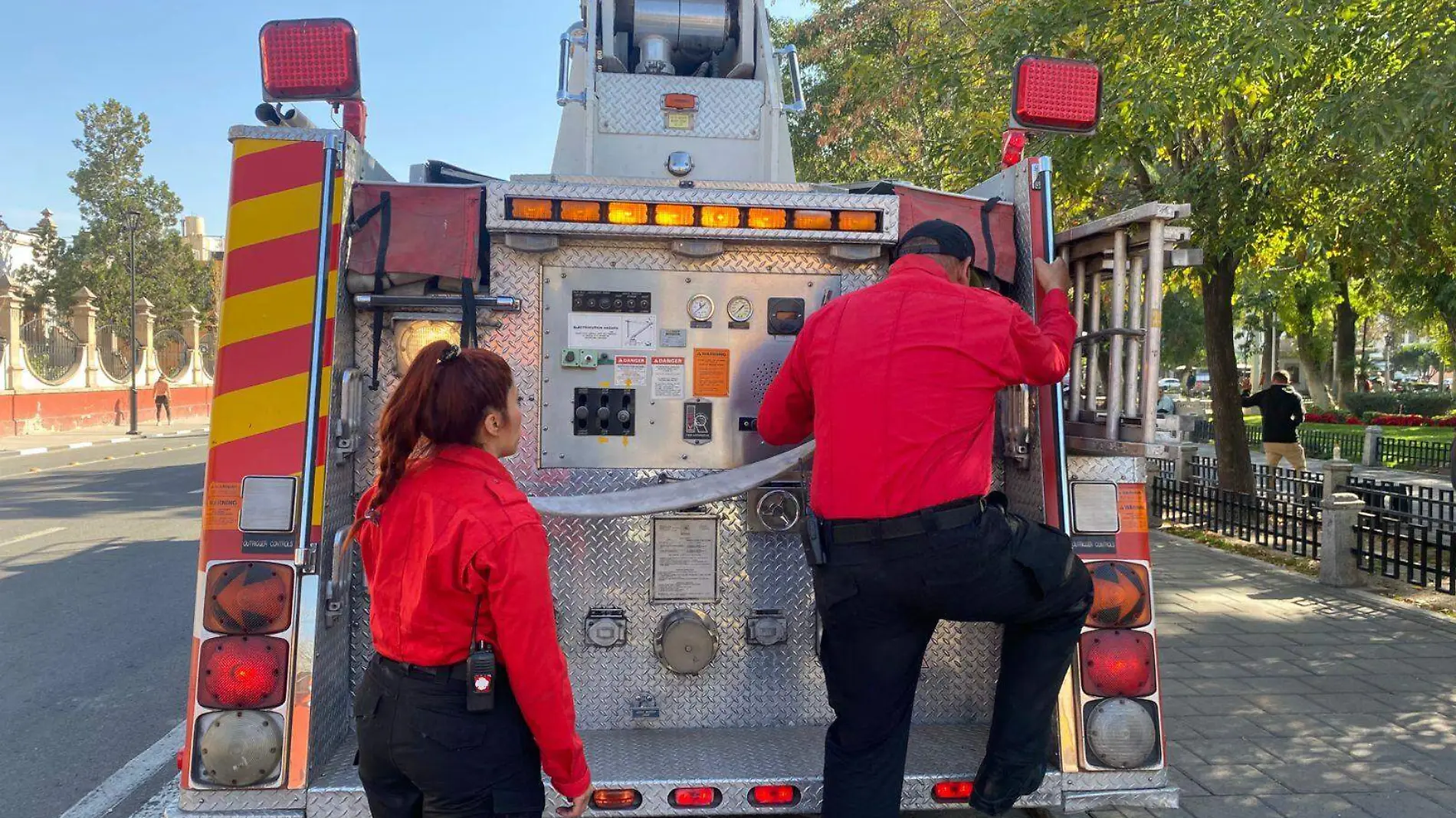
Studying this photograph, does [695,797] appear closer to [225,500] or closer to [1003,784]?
[1003,784]

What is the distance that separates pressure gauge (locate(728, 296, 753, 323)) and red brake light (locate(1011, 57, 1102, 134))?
1223 mm

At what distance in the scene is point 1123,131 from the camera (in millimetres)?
9266

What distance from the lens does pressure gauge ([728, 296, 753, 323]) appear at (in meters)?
3.91

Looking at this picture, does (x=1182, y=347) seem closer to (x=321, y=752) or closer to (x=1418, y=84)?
(x=1418, y=84)

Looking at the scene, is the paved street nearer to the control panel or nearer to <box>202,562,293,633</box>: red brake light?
<box>202,562,293,633</box>: red brake light

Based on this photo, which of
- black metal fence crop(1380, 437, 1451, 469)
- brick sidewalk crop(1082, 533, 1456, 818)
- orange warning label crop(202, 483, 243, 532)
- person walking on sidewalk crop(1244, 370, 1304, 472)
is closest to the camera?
orange warning label crop(202, 483, 243, 532)

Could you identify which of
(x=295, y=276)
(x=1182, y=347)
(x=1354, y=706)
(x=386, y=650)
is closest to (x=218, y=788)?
(x=386, y=650)

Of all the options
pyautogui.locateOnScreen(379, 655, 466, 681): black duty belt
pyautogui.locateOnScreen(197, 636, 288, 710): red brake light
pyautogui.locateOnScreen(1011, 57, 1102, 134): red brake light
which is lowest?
pyautogui.locateOnScreen(197, 636, 288, 710): red brake light

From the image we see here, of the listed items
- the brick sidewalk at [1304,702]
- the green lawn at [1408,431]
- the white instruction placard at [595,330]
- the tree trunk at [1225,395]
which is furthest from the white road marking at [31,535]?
the green lawn at [1408,431]

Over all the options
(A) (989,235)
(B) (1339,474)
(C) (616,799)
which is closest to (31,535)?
(C) (616,799)

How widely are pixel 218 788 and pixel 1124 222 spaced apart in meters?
3.20

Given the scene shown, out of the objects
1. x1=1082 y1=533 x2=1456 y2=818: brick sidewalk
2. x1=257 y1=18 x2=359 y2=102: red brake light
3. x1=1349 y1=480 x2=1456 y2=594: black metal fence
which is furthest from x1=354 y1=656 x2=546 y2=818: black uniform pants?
x1=1349 y1=480 x2=1456 y2=594: black metal fence

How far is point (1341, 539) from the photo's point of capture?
952 cm

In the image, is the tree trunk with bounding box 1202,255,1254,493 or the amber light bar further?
the tree trunk with bounding box 1202,255,1254,493
